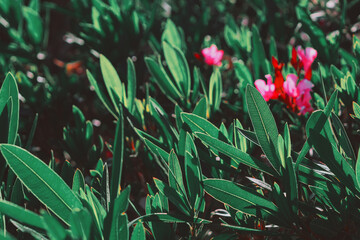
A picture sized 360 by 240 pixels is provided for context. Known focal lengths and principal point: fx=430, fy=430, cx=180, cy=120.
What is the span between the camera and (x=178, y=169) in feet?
2.33

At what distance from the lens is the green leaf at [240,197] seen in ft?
2.28

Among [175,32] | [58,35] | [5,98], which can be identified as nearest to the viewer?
[5,98]

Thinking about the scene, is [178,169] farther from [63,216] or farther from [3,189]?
[3,189]

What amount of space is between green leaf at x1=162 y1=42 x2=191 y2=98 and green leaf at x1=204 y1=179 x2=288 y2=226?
422 millimetres

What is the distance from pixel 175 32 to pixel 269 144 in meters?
0.68

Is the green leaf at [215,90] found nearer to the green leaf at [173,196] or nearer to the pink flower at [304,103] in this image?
the pink flower at [304,103]

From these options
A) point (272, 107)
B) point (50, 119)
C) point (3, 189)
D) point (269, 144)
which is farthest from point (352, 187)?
point (50, 119)

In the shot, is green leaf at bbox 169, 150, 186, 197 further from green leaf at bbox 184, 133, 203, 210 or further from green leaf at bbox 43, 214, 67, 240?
green leaf at bbox 43, 214, 67, 240

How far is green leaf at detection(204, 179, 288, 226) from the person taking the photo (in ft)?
2.28

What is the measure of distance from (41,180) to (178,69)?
0.52 m

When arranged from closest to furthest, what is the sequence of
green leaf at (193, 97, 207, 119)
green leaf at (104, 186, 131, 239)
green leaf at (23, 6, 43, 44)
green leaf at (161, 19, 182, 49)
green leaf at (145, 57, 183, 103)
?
green leaf at (104, 186, 131, 239) < green leaf at (193, 97, 207, 119) < green leaf at (145, 57, 183, 103) < green leaf at (161, 19, 182, 49) < green leaf at (23, 6, 43, 44)

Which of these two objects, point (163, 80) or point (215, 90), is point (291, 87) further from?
point (163, 80)

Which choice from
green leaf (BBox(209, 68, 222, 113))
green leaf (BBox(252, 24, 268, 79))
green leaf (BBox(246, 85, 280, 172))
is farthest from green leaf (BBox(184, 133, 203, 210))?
green leaf (BBox(252, 24, 268, 79))

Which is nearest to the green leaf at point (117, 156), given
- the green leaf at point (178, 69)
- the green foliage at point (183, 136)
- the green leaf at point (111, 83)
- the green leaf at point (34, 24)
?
the green foliage at point (183, 136)
